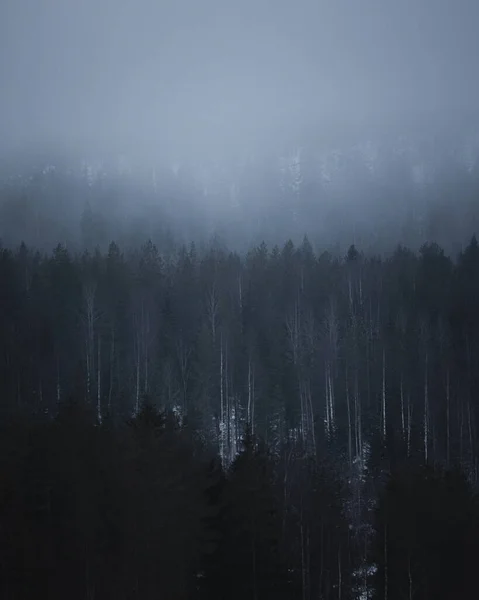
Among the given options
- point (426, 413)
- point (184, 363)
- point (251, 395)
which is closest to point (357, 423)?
point (426, 413)

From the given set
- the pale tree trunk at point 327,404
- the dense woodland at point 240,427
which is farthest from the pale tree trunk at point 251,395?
the pale tree trunk at point 327,404

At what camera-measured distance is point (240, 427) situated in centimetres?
4525

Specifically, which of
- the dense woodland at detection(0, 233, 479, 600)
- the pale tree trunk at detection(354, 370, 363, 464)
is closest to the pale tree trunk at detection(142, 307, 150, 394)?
the dense woodland at detection(0, 233, 479, 600)

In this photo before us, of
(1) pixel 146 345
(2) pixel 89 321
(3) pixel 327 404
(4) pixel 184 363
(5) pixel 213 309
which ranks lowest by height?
(3) pixel 327 404

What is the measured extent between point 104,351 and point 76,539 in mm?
32923

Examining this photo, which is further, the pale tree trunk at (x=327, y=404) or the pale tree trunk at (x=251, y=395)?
the pale tree trunk at (x=327, y=404)

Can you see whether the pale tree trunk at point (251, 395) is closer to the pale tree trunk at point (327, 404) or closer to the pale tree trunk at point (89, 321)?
the pale tree trunk at point (327, 404)

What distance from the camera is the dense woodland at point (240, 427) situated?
1805 centimetres

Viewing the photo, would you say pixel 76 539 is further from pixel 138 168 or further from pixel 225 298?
pixel 138 168

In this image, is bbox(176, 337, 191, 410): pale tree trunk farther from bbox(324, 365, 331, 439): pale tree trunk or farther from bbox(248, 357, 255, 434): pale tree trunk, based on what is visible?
bbox(324, 365, 331, 439): pale tree trunk

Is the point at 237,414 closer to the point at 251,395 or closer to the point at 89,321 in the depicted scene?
the point at 251,395

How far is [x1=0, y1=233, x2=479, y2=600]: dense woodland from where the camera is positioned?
18047 millimetres

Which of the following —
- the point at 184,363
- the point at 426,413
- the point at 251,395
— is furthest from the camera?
the point at 184,363

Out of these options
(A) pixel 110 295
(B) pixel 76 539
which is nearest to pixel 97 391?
(A) pixel 110 295
